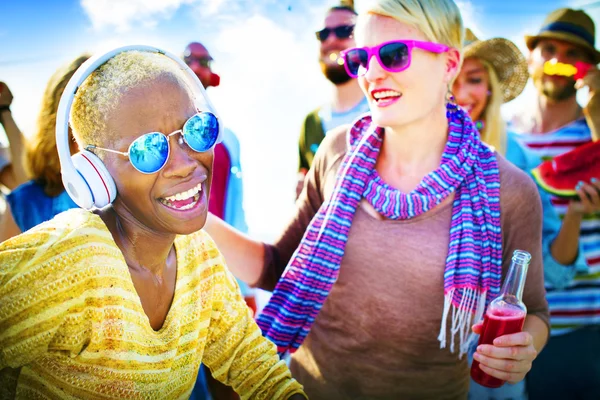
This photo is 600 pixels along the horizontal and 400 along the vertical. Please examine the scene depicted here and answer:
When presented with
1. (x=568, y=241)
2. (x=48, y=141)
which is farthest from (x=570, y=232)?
(x=48, y=141)

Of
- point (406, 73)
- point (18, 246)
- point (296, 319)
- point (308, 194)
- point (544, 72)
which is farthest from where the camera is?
point (544, 72)

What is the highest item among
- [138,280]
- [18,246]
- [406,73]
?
[406,73]

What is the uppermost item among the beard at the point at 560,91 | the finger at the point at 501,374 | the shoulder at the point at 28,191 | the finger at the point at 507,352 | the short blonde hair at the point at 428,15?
the short blonde hair at the point at 428,15

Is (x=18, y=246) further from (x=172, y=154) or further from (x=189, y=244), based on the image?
(x=189, y=244)

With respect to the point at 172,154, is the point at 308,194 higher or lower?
lower

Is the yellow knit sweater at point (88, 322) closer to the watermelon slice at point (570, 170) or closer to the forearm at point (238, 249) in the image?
the forearm at point (238, 249)

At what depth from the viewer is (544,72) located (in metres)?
4.09

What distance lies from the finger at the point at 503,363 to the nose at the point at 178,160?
1.23 metres

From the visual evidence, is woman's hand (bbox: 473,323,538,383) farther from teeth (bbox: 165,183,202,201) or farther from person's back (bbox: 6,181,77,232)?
person's back (bbox: 6,181,77,232)

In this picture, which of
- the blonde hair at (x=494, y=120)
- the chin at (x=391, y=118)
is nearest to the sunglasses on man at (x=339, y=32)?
the blonde hair at (x=494, y=120)

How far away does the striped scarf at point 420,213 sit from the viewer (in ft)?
7.20

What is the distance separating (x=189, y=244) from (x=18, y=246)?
23.6 inches

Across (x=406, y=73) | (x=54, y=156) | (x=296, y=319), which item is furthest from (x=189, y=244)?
(x=54, y=156)

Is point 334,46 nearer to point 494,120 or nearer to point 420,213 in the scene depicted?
point 494,120
